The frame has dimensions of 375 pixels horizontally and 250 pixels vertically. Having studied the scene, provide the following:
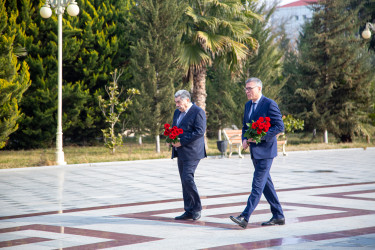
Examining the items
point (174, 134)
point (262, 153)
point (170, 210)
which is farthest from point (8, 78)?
point (262, 153)

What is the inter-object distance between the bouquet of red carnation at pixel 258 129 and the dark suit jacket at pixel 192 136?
0.92 metres

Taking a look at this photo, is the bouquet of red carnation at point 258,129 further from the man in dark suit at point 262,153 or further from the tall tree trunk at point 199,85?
the tall tree trunk at point 199,85

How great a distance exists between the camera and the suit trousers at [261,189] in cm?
Answer: 702

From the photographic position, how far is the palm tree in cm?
2281

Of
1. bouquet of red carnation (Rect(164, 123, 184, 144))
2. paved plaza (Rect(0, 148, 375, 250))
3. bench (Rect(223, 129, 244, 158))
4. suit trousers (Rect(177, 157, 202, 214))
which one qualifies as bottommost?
paved plaza (Rect(0, 148, 375, 250))

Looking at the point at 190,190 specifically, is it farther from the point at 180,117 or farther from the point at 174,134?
the point at 180,117

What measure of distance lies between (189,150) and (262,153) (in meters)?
1.14

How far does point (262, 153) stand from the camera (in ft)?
23.6

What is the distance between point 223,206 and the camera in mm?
9055

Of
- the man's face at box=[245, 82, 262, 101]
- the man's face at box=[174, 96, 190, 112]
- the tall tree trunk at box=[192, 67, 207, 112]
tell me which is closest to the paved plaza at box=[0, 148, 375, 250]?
the man's face at box=[174, 96, 190, 112]

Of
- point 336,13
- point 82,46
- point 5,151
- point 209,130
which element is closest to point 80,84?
point 82,46

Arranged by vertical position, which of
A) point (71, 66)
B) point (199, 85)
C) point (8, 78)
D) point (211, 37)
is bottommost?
point (8, 78)

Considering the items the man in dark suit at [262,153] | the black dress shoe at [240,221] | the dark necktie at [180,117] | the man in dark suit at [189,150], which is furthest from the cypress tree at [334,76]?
the black dress shoe at [240,221]

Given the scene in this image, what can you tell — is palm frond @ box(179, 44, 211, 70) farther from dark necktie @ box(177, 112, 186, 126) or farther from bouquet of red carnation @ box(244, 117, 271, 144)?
bouquet of red carnation @ box(244, 117, 271, 144)
